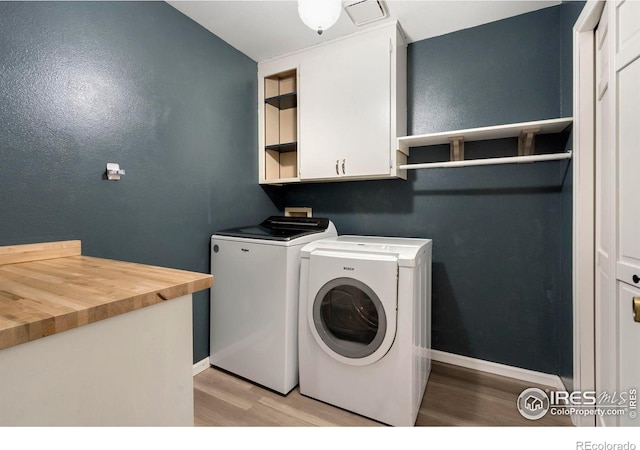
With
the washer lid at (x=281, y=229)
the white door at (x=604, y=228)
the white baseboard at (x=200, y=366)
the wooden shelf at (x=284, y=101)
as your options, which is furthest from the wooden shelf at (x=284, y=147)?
the white door at (x=604, y=228)

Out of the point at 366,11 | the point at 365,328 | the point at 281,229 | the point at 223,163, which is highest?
the point at 366,11

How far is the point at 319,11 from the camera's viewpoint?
1.40m

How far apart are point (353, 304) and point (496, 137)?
1501 millimetres

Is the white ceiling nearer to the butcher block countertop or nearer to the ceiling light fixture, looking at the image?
the ceiling light fixture

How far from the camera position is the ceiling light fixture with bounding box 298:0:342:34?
4.55ft

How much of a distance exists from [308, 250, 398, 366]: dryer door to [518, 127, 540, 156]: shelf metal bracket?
3.91 ft

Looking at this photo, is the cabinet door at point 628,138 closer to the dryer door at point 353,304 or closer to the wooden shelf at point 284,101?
the dryer door at point 353,304

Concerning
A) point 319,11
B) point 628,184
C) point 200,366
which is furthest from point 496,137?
point 200,366

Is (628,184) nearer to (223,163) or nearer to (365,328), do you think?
(365,328)

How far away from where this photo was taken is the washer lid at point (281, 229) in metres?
2.02

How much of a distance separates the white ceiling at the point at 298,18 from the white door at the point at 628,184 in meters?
1.00

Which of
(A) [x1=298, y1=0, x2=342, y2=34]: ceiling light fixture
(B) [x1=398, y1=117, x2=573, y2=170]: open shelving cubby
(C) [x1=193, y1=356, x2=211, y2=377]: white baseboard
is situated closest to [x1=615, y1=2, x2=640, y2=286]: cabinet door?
(B) [x1=398, y1=117, x2=573, y2=170]: open shelving cubby

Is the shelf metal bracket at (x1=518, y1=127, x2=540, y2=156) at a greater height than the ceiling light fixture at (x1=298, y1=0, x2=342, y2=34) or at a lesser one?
lesser

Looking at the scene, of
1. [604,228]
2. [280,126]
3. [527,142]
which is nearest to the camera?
[604,228]
